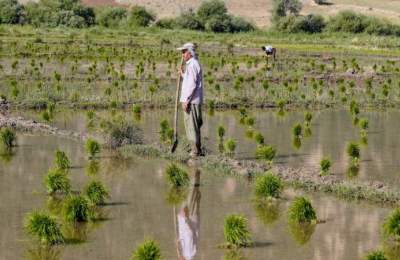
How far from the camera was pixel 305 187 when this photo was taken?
13234 mm

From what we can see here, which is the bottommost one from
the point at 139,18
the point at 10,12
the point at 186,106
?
the point at 139,18

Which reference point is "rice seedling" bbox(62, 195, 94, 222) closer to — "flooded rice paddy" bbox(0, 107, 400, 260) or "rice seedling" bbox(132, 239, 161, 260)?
"flooded rice paddy" bbox(0, 107, 400, 260)

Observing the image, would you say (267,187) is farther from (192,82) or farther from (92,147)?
(92,147)

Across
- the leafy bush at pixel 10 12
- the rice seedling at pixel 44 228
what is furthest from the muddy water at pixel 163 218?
the leafy bush at pixel 10 12

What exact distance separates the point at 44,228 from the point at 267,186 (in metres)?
→ 3.53

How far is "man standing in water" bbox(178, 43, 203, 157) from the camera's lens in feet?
49.2

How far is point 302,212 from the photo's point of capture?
35.7ft

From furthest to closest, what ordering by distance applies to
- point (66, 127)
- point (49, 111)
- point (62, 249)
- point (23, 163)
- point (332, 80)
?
point (332, 80)
point (49, 111)
point (66, 127)
point (23, 163)
point (62, 249)

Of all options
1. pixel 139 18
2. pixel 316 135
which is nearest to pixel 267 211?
pixel 316 135

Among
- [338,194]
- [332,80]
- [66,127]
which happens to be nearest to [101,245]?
[338,194]

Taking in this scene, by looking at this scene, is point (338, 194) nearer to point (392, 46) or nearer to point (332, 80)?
point (332, 80)

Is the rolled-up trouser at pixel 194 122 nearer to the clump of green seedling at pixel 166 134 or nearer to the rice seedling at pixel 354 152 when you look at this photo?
the clump of green seedling at pixel 166 134

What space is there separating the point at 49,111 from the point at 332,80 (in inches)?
594

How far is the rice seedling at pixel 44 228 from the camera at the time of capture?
970 centimetres
